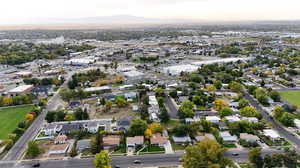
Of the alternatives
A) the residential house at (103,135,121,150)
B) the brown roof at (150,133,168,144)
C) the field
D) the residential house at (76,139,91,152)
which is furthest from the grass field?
the field

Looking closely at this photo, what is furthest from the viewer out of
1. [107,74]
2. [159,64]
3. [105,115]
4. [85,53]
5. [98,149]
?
[85,53]

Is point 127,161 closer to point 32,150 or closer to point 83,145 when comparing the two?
point 83,145

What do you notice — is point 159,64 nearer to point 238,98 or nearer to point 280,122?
point 238,98

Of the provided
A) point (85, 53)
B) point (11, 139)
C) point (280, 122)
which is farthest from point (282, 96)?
point (85, 53)

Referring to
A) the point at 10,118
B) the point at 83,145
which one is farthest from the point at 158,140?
the point at 10,118

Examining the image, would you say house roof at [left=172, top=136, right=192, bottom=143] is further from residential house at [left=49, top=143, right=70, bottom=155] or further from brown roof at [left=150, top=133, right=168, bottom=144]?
residential house at [left=49, top=143, right=70, bottom=155]

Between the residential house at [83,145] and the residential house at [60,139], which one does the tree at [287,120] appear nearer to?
the residential house at [83,145]
